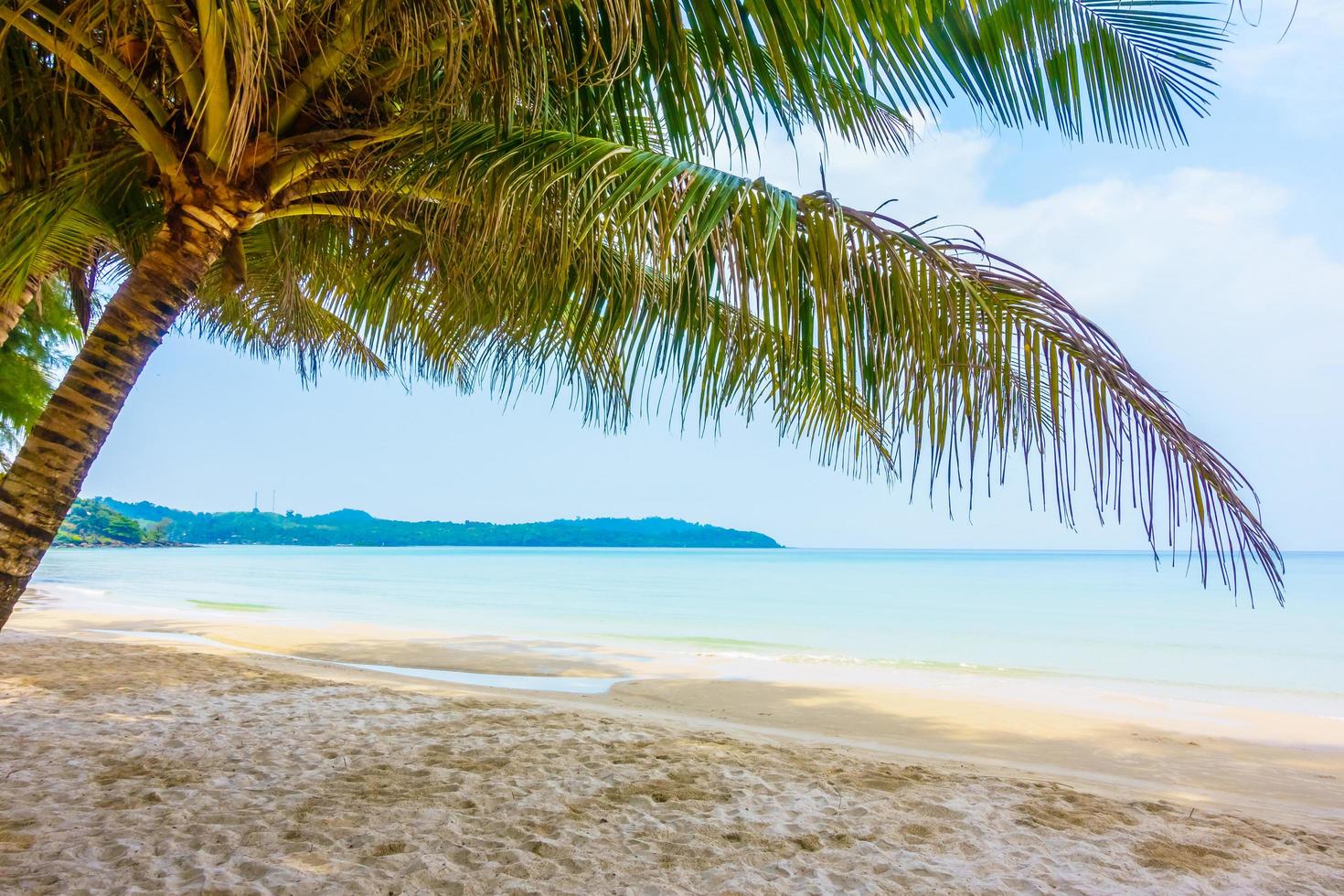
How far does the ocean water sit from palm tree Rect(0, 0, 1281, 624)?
24.2 feet

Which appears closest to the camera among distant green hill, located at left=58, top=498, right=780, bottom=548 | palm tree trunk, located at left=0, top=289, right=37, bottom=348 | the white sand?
the white sand

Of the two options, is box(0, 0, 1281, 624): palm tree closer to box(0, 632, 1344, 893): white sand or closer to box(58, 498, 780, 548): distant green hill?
box(0, 632, 1344, 893): white sand

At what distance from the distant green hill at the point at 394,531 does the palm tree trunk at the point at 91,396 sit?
270ft

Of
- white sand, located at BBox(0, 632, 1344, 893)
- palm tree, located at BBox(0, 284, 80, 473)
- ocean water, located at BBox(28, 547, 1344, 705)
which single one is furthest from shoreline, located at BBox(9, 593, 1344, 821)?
palm tree, located at BBox(0, 284, 80, 473)

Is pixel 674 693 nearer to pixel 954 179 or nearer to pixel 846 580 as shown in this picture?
pixel 954 179

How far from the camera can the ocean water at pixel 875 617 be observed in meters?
10.5

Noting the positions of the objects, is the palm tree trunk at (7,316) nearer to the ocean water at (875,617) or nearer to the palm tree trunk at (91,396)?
the palm tree trunk at (91,396)

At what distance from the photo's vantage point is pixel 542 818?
2.85 meters

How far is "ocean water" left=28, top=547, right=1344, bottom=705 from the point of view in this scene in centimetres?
1052

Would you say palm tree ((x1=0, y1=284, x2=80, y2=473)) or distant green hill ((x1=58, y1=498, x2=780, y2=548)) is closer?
palm tree ((x1=0, y1=284, x2=80, y2=473))

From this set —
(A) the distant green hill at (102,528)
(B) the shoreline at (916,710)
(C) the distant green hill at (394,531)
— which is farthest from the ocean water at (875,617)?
(C) the distant green hill at (394,531)

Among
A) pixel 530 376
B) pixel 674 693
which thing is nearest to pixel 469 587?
pixel 674 693

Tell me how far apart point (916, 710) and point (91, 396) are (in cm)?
599

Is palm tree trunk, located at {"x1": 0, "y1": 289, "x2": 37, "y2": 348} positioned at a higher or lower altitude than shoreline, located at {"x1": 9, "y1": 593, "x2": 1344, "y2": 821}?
higher
